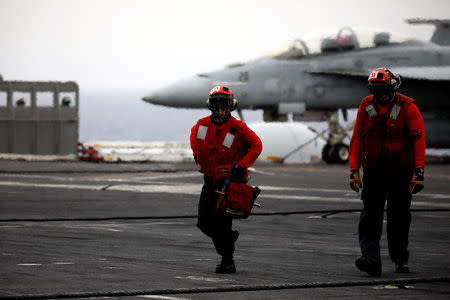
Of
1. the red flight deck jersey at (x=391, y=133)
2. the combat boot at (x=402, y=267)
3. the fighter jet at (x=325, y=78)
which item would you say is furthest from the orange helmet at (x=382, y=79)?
the fighter jet at (x=325, y=78)

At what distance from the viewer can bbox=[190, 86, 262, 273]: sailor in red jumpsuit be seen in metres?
10.3

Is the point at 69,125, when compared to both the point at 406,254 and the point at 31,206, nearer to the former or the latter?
the point at 31,206

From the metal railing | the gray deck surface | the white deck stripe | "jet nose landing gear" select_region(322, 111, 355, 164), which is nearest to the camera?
the gray deck surface

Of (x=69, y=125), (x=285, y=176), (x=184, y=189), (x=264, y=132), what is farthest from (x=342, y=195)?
(x=264, y=132)

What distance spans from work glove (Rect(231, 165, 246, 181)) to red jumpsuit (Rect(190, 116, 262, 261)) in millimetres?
80

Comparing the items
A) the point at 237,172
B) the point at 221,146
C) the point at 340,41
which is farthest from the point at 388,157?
the point at 340,41

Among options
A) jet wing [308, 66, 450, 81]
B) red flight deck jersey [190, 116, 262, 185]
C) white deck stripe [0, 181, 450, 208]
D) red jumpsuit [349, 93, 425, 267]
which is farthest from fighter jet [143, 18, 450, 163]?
red flight deck jersey [190, 116, 262, 185]

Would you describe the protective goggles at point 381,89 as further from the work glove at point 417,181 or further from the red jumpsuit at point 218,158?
the red jumpsuit at point 218,158

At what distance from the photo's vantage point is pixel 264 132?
4862 cm

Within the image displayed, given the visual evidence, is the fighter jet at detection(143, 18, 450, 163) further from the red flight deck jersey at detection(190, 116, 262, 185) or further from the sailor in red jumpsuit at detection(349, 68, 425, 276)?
the red flight deck jersey at detection(190, 116, 262, 185)

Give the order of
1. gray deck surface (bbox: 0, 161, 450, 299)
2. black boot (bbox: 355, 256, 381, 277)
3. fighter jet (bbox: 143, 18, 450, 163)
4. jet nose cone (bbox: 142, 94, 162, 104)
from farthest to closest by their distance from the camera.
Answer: jet nose cone (bbox: 142, 94, 162, 104), fighter jet (bbox: 143, 18, 450, 163), black boot (bbox: 355, 256, 381, 277), gray deck surface (bbox: 0, 161, 450, 299)

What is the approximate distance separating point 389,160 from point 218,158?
5.57 feet

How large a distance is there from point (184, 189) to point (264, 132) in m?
25.7

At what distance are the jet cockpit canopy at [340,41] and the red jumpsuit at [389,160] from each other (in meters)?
21.3
